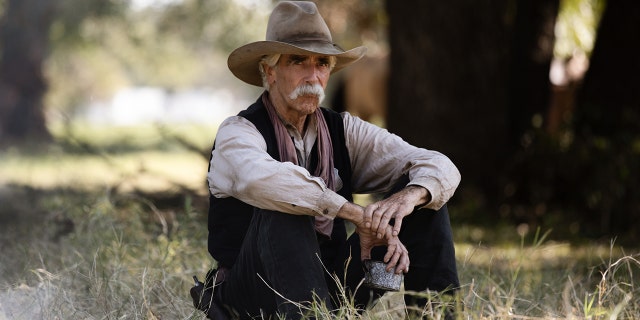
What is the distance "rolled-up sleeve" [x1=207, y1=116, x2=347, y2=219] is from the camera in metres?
3.51

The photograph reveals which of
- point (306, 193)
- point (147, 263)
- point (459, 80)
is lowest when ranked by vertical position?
point (459, 80)

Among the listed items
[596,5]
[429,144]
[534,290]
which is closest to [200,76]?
[596,5]

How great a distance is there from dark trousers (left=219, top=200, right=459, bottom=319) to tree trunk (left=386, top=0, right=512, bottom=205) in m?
4.94

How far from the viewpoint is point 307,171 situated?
3.59m

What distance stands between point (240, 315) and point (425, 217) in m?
0.78

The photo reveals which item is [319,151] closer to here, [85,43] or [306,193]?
[306,193]

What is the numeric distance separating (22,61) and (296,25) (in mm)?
10804

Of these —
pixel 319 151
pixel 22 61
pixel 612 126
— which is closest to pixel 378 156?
pixel 319 151

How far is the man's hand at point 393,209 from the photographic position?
3.62 m

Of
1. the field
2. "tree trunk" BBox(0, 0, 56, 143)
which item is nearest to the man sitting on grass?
the field

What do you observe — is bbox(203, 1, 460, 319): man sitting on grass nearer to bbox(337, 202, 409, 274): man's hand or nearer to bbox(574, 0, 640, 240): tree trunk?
bbox(337, 202, 409, 274): man's hand

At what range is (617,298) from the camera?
171 inches

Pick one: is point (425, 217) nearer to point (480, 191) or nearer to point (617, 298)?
point (617, 298)

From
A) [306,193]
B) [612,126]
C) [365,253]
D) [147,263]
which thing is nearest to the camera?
[306,193]
